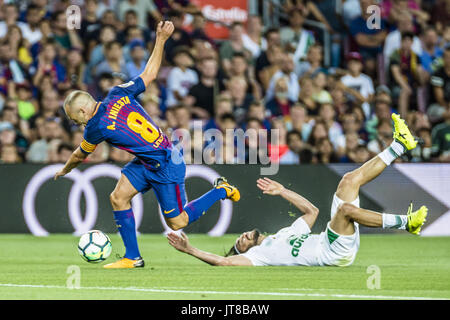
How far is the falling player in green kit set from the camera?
10.0 metres

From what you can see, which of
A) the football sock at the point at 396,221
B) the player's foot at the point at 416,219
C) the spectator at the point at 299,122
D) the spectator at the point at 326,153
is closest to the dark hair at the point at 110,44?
the spectator at the point at 299,122

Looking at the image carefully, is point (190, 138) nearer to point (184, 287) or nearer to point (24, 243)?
point (24, 243)

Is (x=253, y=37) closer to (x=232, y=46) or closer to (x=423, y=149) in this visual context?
(x=232, y=46)

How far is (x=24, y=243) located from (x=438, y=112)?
A: 8.23 meters

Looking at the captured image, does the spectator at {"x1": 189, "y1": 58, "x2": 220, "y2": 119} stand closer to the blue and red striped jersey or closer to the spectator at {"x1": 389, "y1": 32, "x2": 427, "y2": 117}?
the spectator at {"x1": 389, "y1": 32, "x2": 427, "y2": 117}

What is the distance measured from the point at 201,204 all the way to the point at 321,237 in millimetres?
1481

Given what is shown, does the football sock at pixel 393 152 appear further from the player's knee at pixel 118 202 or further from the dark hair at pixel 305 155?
the dark hair at pixel 305 155

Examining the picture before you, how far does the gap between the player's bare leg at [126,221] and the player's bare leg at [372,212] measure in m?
2.29

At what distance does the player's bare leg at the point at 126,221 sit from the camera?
1061 centimetres

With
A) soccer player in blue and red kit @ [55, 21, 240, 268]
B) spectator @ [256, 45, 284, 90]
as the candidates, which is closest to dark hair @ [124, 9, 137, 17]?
spectator @ [256, 45, 284, 90]

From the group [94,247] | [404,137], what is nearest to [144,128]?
[94,247]

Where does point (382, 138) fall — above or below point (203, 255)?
above

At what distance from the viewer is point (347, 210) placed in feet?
32.2

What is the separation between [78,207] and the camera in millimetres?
15055
